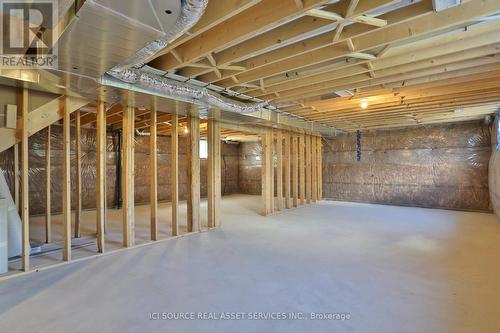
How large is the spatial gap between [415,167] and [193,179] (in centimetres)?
614

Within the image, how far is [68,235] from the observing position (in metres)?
3.20

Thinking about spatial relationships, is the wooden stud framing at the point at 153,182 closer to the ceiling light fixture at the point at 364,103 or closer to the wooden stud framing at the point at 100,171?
the wooden stud framing at the point at 100,171

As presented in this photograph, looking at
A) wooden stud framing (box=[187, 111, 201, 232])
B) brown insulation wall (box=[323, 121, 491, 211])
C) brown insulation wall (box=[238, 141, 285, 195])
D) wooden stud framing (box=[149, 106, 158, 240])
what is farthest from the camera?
brown insulation wall (box=[238, 141, 285, 195])

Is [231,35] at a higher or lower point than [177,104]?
higher

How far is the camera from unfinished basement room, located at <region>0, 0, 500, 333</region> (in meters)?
1.90

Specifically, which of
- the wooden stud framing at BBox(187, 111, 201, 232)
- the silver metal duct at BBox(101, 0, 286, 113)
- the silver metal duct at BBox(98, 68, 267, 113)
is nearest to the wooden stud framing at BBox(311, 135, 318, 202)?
the silver metal duct at BBox(101, 0, 286, 113)

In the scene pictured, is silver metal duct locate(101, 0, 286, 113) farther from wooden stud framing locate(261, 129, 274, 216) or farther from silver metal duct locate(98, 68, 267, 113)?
wooden stud framing locate(261, 129, 274, 216)

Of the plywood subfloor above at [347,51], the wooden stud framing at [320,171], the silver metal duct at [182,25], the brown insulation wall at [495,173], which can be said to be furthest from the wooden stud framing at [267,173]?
the brown insulation wall at [495,173]

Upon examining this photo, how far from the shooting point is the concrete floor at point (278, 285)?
1.91 m

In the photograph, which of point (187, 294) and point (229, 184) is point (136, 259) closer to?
point (187, 294)

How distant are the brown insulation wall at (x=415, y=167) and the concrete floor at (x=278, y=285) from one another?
10.0 feet

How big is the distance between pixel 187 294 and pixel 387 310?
5.35ft

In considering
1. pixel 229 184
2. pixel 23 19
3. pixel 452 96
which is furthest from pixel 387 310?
pixel 229 184

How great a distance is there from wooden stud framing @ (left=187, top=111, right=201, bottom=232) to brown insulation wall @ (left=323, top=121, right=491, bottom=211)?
5.56 meters
